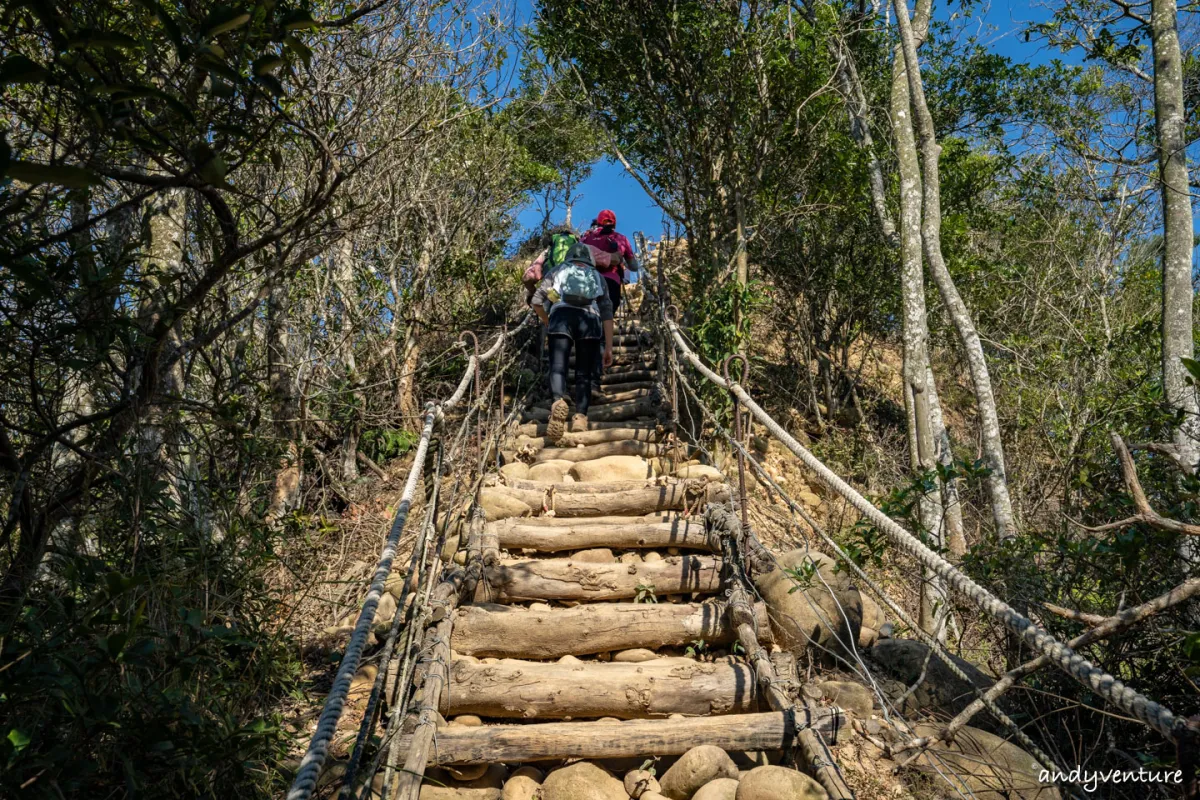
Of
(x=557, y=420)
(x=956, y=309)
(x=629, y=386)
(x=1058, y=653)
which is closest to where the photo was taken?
(x=1058, y=653)

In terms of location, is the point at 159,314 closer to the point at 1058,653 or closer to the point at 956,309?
the point at 1058,653

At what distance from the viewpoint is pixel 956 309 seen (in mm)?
5633

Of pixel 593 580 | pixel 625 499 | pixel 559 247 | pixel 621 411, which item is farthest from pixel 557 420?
pixel 593 580

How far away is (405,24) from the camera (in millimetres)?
5543

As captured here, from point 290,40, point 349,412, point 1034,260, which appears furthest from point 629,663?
point 1034,260

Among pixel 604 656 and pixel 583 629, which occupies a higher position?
pixel 583 629

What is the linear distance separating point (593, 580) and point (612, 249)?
14.6 feet

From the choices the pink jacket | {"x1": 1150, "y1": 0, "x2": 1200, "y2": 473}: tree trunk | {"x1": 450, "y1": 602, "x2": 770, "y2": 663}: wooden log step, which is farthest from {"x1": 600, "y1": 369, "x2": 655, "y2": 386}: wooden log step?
{"x1": 450, "y1": 602, "x2": 770, "y2": 663}: wooden log step

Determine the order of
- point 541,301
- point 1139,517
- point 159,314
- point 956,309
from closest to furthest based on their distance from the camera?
point 1139,517
point 159,314
point 956,309
point 541,301

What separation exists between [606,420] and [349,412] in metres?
2.38

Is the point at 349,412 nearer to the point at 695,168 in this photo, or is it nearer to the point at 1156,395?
the point at 695,168

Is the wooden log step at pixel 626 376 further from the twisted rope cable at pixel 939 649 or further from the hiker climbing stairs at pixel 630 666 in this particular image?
the twisted rope cable at pixel 939 649

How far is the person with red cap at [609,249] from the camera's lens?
736cm

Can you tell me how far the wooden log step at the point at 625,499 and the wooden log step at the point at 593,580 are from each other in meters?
0.71
